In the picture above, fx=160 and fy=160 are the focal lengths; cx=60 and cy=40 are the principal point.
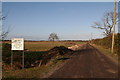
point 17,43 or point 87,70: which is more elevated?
point 17,43

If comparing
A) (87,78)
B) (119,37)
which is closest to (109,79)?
(87,78)

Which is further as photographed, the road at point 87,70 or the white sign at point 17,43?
the white sign at point 17,43

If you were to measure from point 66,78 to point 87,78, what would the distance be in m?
1.11

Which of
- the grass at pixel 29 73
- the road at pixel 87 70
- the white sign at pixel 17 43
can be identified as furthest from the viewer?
the white sign at pixel 17 43

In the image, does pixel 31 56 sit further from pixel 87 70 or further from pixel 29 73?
pixel 87 70

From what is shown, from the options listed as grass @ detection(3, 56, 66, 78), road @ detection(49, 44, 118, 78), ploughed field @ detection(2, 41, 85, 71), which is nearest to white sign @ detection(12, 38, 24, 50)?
grass @ detection(3, 56, 66, 78)

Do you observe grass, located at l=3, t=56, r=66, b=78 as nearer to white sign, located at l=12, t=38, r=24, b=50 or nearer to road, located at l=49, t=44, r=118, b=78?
road, located at l=49, t=44, r=118, b=78

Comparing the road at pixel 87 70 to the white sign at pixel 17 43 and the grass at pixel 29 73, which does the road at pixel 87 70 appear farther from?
the white sign at pixel 17 43

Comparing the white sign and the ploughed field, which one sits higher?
the white sign

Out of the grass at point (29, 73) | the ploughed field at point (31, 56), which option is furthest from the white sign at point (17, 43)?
the ploughed field at point (31, 56)

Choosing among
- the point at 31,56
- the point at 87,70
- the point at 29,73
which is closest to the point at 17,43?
the point at 29,73

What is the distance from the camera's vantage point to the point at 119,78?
8430 mm

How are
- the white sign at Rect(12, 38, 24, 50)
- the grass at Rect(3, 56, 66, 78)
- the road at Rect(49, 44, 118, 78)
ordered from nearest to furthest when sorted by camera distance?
the road at Rect(49, 44, 118, 78)
the grass at Rect(3, 56, 66, 78)
the white sign at Rect(12, 38, 24, 50)

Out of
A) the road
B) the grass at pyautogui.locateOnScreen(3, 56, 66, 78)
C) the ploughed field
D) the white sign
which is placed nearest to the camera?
the road
